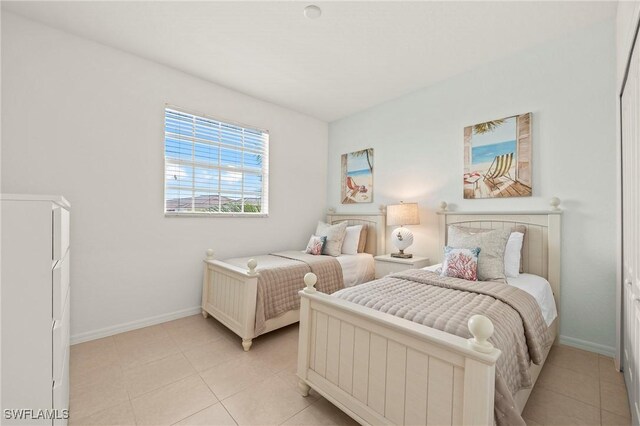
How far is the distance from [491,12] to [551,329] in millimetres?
2480

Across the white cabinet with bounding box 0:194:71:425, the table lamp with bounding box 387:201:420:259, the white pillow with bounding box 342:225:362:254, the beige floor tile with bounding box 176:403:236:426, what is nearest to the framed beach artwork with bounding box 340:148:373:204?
the white pillow with bounding box 342:225:362:254

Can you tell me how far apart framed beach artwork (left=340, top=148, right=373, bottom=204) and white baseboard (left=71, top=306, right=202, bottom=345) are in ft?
7.92

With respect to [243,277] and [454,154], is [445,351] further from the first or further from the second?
[454,154]

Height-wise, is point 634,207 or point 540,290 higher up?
point 634,207

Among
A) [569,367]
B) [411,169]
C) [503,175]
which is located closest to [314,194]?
[411,169]

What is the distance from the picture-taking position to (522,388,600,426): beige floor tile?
1.50 m

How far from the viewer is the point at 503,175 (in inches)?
103

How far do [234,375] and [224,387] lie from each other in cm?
14

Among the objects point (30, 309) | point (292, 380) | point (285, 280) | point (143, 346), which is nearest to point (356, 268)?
point (285, 280)

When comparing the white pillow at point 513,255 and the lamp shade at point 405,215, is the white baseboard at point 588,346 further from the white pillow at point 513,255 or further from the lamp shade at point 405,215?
the lamp shade at point 405,215

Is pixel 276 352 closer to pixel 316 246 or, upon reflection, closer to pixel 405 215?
pixel 316 246

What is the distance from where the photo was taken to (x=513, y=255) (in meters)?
2.26

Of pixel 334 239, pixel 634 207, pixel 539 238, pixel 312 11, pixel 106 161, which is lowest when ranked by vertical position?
pixel 334 239

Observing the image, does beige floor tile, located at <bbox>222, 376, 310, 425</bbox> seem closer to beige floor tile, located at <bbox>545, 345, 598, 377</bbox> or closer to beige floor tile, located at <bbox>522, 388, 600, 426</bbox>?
beige floor tile, located at <bbox>522, 388, 600, 426</bbox>
